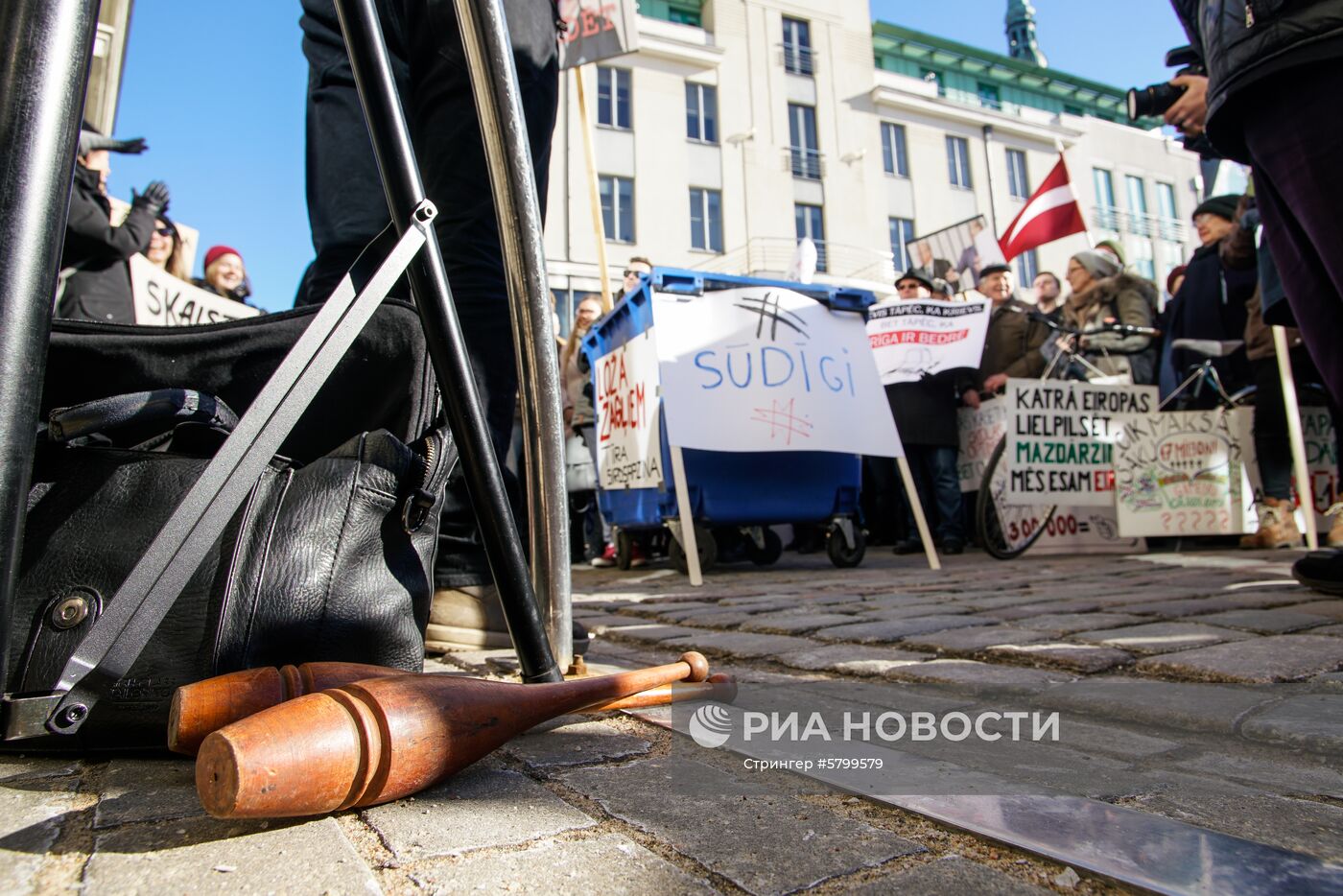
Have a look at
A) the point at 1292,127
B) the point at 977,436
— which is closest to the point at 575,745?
the point at 1292,127

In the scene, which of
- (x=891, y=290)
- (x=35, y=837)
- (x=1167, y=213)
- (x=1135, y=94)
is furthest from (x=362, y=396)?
(x=1167, y=213)

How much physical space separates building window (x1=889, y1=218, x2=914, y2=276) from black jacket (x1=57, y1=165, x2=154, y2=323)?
2087cm

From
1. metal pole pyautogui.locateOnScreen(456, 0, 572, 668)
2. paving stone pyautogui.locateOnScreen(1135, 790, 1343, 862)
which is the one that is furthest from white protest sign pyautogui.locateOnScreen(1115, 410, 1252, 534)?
metal pole pyautogui.locateOnScreen(456, 0, 572, 668)

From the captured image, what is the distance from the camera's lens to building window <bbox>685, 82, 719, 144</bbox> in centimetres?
2086

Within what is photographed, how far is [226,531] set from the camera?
3.28 ft

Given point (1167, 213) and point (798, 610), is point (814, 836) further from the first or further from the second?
point (1167, 213)

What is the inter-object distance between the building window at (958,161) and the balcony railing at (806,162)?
438cm

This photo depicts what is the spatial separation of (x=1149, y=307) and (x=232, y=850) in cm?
697

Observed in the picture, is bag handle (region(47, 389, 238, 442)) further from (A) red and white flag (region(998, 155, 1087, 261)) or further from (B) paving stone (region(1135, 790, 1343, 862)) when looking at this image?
(A) red and white flag (region(998, 155, 1087, 261))

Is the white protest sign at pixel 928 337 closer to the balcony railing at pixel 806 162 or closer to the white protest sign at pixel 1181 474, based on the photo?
the white protest sign at pixel 1181 474

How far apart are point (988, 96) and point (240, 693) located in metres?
31.2

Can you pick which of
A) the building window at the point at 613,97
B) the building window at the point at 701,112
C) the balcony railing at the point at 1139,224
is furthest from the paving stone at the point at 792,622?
the balcony railing at the point at 1139,224

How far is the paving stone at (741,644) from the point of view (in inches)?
76.7

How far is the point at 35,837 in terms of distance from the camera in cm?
75
